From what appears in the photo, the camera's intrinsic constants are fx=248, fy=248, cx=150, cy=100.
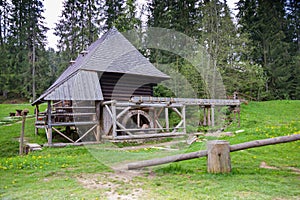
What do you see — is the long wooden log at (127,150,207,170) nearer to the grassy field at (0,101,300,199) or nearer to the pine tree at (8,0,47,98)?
the grassy field at (0,101,300,199)

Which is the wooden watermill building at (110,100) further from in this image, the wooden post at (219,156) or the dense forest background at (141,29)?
the dense forest background at (141,29)

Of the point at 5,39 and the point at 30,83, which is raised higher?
the point at 5,39

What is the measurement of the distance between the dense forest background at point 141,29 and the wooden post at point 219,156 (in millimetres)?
16467

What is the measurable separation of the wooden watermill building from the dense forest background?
7.58m

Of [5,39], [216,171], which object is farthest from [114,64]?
[5,39]

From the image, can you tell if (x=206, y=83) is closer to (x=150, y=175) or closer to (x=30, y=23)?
(x=150, y=175)

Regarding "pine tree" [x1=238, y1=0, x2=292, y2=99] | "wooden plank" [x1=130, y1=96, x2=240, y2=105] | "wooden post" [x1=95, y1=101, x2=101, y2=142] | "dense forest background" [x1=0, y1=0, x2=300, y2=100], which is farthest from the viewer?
"pine tree" [x1=238, y1=0, x2=292, y2=99]

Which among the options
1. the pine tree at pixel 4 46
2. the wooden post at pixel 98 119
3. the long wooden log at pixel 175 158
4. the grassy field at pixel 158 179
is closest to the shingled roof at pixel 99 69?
the wooden post at pixel 98 119

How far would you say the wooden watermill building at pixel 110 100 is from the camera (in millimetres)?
11625

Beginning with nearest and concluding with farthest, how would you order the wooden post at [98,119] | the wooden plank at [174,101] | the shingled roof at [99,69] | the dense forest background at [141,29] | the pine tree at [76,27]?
the shingled roof at [99,69], the wooden plank at [174,101], the wooden post at [98,119], the dense forest background at [141,29], the pine tree at [76,27]

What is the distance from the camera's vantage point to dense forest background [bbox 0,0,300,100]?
25.7m

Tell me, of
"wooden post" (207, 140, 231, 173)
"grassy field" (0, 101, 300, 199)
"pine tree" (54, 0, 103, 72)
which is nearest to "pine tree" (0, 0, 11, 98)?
"pine tree" (54, 0, 103, 72)

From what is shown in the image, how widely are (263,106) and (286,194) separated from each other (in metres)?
19.0

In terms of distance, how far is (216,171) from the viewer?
16.4 feet
